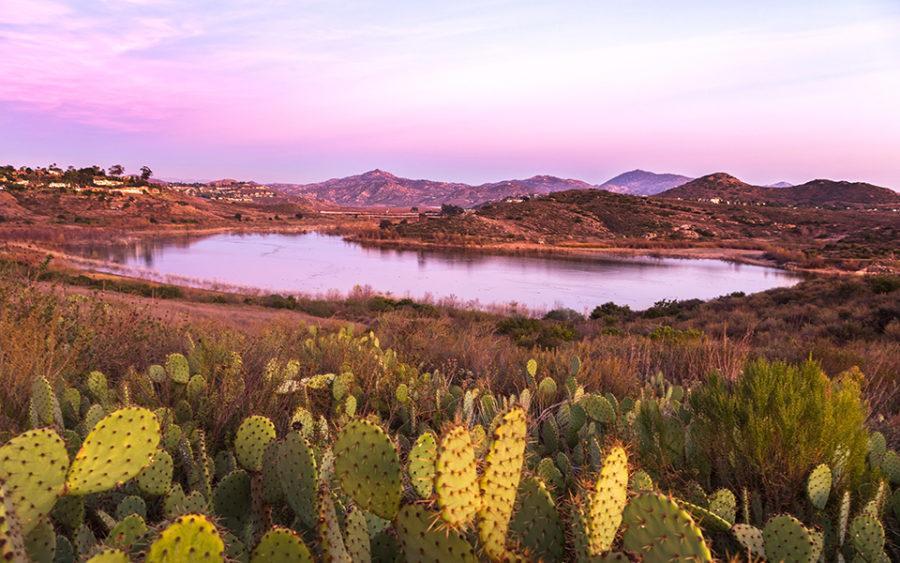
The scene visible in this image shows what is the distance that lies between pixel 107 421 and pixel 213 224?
8049 centimetres

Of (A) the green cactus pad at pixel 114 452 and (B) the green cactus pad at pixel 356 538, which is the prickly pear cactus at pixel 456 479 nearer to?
(B) the green cactus pad at pixel 356 538

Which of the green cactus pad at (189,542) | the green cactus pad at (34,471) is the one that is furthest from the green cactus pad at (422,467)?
the green cactus pad at (34,471)

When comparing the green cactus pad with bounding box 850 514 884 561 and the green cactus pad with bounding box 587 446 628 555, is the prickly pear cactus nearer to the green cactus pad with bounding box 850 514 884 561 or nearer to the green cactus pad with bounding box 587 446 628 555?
the green cactus pad with bounding box 587 446 628 555

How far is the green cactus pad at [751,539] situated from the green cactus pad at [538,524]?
78 cm

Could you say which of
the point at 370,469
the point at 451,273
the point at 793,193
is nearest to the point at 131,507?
the point at 370,469

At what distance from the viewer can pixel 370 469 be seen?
1.77 meters

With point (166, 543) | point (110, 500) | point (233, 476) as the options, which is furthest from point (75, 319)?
point (166, 543)

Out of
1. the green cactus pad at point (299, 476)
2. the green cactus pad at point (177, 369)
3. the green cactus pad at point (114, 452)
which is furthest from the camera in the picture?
the green cactus pad at point (177, 369)

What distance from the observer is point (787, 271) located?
4025 centimetres

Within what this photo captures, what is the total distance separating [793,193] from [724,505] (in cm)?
12478

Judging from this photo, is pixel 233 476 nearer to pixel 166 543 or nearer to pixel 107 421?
pixel 107 421

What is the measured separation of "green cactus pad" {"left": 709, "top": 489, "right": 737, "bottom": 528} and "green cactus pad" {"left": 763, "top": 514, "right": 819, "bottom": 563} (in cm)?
33

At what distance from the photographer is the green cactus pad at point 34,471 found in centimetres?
170

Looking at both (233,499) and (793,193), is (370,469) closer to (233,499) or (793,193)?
(233,499)
